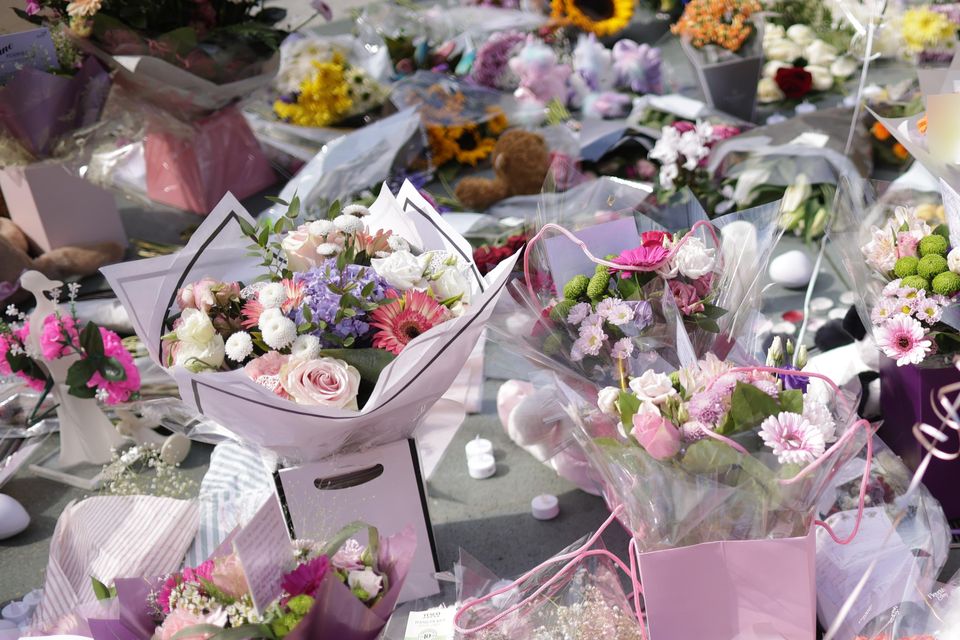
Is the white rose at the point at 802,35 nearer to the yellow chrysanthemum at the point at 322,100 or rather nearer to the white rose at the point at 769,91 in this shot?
the white rose at the point at 769,91

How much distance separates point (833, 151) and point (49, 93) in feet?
8.76

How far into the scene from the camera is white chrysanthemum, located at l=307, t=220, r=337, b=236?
1820 mm

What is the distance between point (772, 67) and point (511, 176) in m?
1.61

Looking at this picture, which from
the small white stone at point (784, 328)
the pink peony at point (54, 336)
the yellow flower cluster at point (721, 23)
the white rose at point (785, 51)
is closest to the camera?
the pink peony at point (54, 336)

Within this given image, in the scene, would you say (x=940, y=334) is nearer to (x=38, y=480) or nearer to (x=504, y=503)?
(x=504, y=503)

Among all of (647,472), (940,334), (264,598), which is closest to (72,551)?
(264,598)

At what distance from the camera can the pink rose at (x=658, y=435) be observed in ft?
4.52

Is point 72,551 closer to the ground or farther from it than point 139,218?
farther from it

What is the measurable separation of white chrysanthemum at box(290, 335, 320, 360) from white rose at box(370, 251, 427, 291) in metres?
0.18

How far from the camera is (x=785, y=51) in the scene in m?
4.30

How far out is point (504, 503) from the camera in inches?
86.7

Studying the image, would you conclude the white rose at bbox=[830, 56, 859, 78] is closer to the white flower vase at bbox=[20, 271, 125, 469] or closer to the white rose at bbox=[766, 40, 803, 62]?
the white rose at bbox=[766, 40, 803, 62]

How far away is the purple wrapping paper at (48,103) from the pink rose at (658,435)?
2.55 m

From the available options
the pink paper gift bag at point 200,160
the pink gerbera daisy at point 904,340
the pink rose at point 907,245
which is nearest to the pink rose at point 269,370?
the pink gerbera daisy at point 904,340
